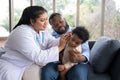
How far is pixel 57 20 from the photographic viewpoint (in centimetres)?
224

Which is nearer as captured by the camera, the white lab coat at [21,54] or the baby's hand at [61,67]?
the white lab coat at [21,54]

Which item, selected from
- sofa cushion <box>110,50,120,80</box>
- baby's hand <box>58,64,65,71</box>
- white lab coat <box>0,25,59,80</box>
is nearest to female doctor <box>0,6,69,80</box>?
white lab coat <box>0,25,59,80</box>

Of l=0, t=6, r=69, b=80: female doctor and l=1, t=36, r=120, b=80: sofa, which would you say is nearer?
l=0, t=6, r=69, b=80: female doctor

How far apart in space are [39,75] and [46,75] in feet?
0.21

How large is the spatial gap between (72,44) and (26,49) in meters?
0.41

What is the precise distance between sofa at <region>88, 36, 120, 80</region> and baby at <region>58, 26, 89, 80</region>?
259 millimetres

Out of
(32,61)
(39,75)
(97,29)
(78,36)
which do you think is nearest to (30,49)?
(32,61)

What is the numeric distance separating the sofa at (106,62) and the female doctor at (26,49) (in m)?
0.42

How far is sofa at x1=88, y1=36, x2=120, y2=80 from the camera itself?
2039 millimetres

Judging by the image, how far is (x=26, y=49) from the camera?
5.69 feet

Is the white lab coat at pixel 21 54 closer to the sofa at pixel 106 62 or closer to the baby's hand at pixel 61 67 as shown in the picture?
the baby's hand at pixel 61 67

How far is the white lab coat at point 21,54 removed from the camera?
1.74 metres

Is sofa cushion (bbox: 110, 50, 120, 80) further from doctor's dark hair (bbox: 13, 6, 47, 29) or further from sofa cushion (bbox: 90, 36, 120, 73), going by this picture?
doctor's dark hair (bbox: 13, 6, 47, 29)

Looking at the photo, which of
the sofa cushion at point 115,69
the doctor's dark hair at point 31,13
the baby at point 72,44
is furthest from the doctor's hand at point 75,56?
the doctor's dark hair at point 31,13
